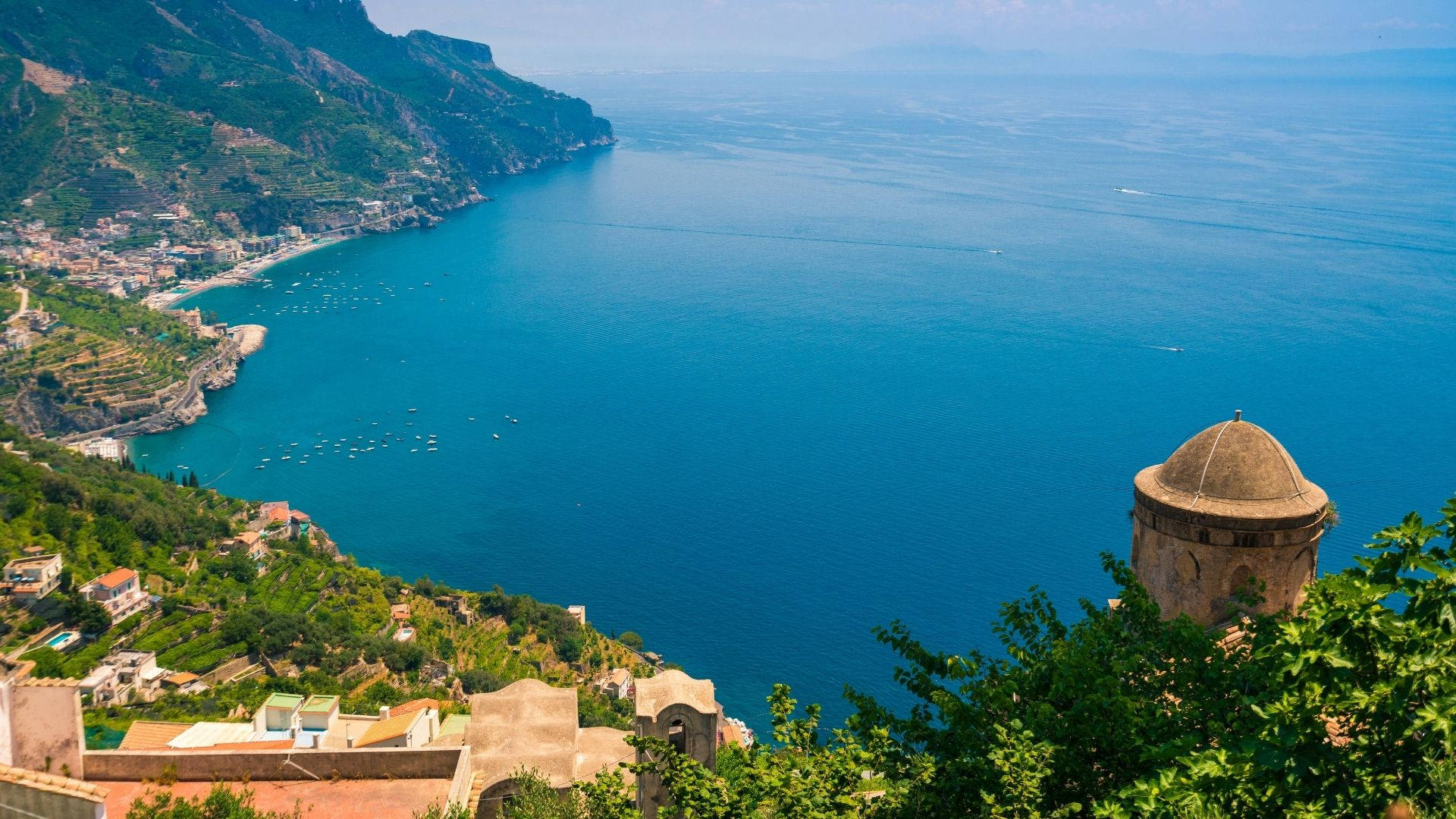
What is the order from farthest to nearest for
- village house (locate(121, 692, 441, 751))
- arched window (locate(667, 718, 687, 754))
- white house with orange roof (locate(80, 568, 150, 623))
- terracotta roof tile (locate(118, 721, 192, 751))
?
white house with orange roof (locate(80, 568, 150, 623)), village house (locate(121, 692, 441, 751)), terracotta roof tile (locate(118, 721, 192, 751)), arched window (locate(667, 718, 687, 754))

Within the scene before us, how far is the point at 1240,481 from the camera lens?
1205cm

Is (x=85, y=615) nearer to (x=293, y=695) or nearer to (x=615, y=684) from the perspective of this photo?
(x=293, y=695)

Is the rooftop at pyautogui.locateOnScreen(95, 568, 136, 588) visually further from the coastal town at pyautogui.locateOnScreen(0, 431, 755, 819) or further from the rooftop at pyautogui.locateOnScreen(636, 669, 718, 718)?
the rooftop at pyautogui.locateOnScreen(636, 669, 718, 718)

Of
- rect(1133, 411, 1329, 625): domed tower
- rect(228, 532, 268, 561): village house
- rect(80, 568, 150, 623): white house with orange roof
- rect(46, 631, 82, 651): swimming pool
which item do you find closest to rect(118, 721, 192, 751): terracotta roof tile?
rect(1133, 411, 1329, 625): domed tower

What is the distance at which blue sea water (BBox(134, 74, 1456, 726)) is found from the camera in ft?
151

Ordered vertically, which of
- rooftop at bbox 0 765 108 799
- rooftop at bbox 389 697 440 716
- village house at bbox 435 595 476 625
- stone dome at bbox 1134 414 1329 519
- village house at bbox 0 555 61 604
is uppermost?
stone dome at bbox 1134 414 1329 519

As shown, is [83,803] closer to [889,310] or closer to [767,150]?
[889,310]

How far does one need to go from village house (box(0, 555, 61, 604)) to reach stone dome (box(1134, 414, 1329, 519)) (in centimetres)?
3334

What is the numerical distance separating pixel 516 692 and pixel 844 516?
34.4 m

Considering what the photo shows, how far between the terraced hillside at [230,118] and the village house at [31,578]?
7768cm

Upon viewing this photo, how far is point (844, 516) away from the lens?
50.0 m

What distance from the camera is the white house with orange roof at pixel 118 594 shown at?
1388 inches

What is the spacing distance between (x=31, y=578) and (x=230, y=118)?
110030 mm

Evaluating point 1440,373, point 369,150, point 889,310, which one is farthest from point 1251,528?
point 369,150
